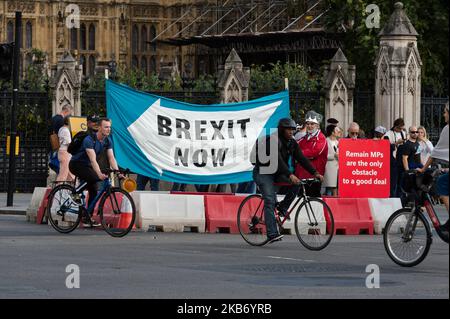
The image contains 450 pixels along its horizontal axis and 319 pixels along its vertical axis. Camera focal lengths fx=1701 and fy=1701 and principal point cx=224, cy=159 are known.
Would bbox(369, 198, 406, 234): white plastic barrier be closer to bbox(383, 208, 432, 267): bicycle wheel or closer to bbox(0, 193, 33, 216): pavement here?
bbox(383, 208, 432, 267): bicycle wheel

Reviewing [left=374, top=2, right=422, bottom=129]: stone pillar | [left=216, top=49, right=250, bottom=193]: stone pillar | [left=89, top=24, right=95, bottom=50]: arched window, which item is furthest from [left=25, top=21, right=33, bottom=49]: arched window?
[left=374, top=2, right=422, bottom=129]: stone pillar

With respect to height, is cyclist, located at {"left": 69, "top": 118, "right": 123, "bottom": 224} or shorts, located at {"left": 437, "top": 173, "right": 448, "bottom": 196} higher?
cyclist, located at {"left": 69, "top": 118, "right": 123, "bottom": 224}

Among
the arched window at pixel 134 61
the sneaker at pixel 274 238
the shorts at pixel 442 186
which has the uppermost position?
the arched window at pixel 134 61

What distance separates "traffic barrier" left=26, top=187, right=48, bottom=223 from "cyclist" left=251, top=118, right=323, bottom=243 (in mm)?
5377

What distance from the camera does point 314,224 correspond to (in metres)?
19.3

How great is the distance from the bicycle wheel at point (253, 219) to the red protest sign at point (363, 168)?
3324 mm

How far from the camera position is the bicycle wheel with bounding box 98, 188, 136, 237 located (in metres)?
21.0

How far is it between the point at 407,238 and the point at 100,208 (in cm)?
523

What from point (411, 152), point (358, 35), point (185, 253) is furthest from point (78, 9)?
point (185, 253)

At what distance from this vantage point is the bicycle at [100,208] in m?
21.0

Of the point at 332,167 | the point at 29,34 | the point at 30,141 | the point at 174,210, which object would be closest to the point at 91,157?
the point at 174,210

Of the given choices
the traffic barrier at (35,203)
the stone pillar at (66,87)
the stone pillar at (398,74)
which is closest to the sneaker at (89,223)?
the traffic barrier at (35,203)

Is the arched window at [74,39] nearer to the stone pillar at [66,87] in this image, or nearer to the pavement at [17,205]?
the stone pillar at [66,87]
